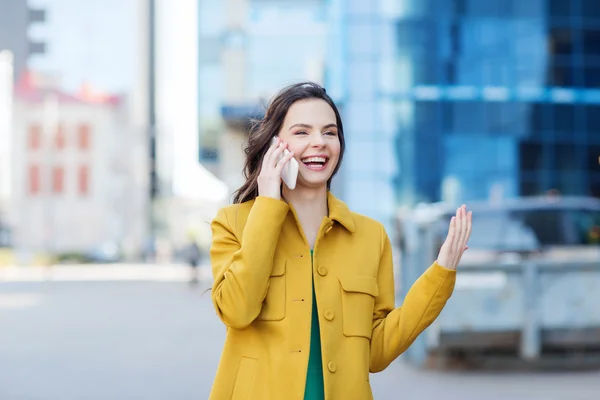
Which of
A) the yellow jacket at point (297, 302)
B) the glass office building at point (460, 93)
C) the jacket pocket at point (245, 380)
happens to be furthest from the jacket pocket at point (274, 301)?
the glass office building at point (460, 93)

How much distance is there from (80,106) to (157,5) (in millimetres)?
43240

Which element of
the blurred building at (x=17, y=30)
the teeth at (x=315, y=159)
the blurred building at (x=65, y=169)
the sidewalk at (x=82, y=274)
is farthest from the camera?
the blurred building at (x=17, y=30)

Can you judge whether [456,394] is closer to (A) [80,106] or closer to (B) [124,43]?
(A) [80,106]

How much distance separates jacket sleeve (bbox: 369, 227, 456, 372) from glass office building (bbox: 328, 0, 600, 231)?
31.5 m

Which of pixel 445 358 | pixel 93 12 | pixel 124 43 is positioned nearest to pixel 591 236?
pixel 445 358

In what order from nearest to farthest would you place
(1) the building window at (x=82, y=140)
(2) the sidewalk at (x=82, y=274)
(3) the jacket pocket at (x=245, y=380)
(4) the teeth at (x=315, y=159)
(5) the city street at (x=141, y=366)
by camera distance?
(3) the jacket pocket at (x=245, y=380)
(4) the teeth at (x=315, y=159)
(5) the city street at (x=141, y=366)
(2) the sidewalk at (x=82, y=274)
(1) the building window at (x=82, y=140)

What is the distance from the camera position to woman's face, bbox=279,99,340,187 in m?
2.63

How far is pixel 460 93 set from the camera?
3491cm

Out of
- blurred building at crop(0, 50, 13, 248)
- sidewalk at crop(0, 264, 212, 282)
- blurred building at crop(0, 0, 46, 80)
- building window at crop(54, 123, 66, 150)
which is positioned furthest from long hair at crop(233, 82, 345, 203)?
building window at crop(54, 123, 66, 150)

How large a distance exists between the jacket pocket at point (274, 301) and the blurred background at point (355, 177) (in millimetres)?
683

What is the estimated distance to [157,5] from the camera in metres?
124

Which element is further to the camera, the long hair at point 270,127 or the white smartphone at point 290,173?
the long hair at point 270,127

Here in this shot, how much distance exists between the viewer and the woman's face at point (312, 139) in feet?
8.64

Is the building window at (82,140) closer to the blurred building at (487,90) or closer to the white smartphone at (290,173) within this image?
the blurred building at (487,90)
